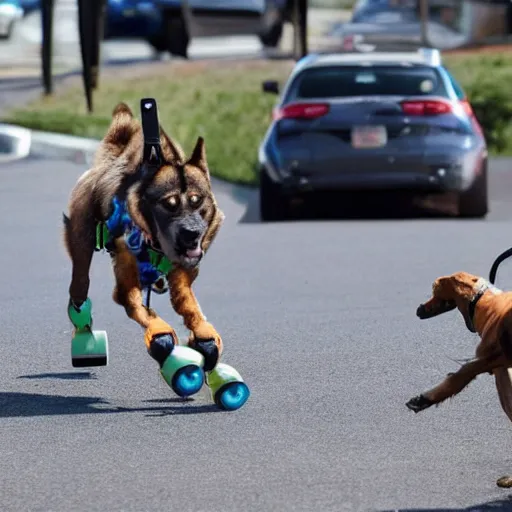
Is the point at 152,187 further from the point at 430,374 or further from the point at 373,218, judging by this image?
the point at 373,218

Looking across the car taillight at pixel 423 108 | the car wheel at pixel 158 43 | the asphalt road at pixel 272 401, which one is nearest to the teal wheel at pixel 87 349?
the asphalt road at pixel 272 401

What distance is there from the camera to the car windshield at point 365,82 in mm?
14508

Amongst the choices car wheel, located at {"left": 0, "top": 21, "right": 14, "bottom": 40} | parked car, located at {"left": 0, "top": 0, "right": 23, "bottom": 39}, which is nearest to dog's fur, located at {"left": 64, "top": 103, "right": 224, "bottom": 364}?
parked car, located at {"left": 0, "top": 0, "right": 23, "bottom": 39}

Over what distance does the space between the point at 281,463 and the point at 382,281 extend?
16.2ft

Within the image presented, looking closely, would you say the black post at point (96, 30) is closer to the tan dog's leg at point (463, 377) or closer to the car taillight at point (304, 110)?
the car taillight at point (304, 110)

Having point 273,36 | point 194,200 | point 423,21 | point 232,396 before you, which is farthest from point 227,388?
point 273,36

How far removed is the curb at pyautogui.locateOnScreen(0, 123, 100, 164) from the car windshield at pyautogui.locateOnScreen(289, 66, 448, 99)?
3823 mm

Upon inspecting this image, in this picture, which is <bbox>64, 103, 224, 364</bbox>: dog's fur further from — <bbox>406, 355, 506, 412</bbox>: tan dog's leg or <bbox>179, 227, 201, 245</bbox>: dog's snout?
<bbox>406, 355, 506, 412</bbox>: tan dog's leg

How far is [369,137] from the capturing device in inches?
558

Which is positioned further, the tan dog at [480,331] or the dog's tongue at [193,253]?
the dog's tongue at [193,253]

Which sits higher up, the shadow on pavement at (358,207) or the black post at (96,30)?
the shadow on pavement at (358,207)

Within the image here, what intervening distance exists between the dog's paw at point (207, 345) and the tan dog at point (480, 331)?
123 centimetres

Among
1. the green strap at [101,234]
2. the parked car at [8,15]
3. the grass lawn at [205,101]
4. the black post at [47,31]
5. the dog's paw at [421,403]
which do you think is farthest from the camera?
the parked car at [8,15]

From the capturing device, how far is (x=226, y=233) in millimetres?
13812
